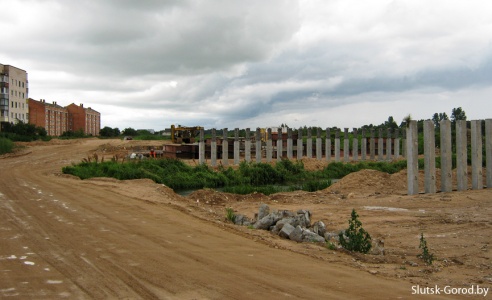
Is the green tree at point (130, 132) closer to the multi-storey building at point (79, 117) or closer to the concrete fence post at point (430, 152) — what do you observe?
the multi-storey building at point (79, 117)

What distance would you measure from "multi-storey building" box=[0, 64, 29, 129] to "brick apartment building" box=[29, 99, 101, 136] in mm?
8267

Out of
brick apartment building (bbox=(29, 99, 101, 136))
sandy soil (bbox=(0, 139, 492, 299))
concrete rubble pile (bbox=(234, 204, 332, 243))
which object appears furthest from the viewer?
brick apartment building (bbox=(29, 99, 101, 136))

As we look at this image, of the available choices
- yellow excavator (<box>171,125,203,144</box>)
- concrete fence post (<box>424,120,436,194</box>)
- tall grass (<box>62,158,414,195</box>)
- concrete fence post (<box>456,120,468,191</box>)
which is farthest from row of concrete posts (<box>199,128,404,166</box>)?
concrete fence post (<box>456,120,468,191</box>)

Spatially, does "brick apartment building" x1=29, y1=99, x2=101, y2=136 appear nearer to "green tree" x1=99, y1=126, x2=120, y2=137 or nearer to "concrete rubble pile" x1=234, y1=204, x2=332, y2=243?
"green tree" x1=99, y1=126, x2=120, y2=137

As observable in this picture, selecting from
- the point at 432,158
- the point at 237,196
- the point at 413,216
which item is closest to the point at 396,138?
the point at 432,158

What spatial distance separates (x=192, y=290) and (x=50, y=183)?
13.2 metres

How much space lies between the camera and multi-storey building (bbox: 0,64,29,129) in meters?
75.6

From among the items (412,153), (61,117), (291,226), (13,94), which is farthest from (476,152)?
(61,117)

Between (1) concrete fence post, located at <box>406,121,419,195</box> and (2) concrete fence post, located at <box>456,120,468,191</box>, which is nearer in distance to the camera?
(1) concrete fence post, located at <box>406,121,419,195</box>

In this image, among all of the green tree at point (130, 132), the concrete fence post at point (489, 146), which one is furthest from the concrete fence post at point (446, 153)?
the green tree at point (130, 132)

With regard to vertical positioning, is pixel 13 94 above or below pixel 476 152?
above

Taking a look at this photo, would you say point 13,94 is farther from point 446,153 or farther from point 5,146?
point 446,153

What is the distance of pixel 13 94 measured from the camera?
7856 cm

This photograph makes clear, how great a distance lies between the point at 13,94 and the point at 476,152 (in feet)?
262
